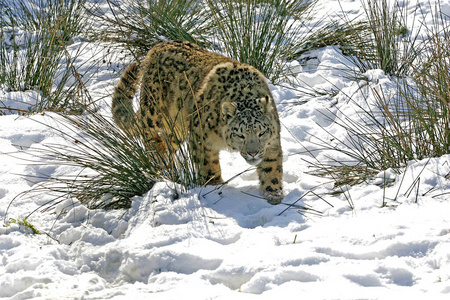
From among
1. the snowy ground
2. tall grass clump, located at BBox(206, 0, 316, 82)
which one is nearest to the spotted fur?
the snowy ground

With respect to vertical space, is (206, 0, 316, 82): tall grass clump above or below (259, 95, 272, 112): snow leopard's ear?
above

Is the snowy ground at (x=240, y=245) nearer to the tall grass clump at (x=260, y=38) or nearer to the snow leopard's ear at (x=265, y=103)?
the snow leopard's ear at (x=265, y=103)

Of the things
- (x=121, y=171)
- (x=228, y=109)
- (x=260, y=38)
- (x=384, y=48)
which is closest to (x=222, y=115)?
(x=228, y=109)

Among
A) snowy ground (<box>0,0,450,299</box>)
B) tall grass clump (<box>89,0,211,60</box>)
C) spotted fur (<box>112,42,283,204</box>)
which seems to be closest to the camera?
snowy ground (<box>0,0,450,299</box>)

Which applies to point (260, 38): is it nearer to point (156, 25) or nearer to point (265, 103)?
point (156, 25)

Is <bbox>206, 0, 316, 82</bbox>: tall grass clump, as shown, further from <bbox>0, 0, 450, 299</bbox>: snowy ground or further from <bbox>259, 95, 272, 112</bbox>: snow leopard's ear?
<bbox>0, 0, 450, 299</bbox>: snowy ground

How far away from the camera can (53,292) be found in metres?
3.60

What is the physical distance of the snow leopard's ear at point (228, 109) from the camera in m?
4.88

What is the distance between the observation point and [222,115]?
5.01 metres

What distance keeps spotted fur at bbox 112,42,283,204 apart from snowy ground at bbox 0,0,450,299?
26 cm

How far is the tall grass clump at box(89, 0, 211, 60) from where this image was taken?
813 centimetres

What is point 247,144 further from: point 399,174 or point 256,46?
point 256,46

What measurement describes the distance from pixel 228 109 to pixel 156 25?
12.1 ft

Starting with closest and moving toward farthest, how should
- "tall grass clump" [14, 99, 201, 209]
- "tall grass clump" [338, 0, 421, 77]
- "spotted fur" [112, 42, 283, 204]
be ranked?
1. "tall grass clump" [14, 99, 201, 209]
2. "spotted fur" [112, 42, 283, 204]
3. "tall grass clump" [338, 0, 421, 77]
